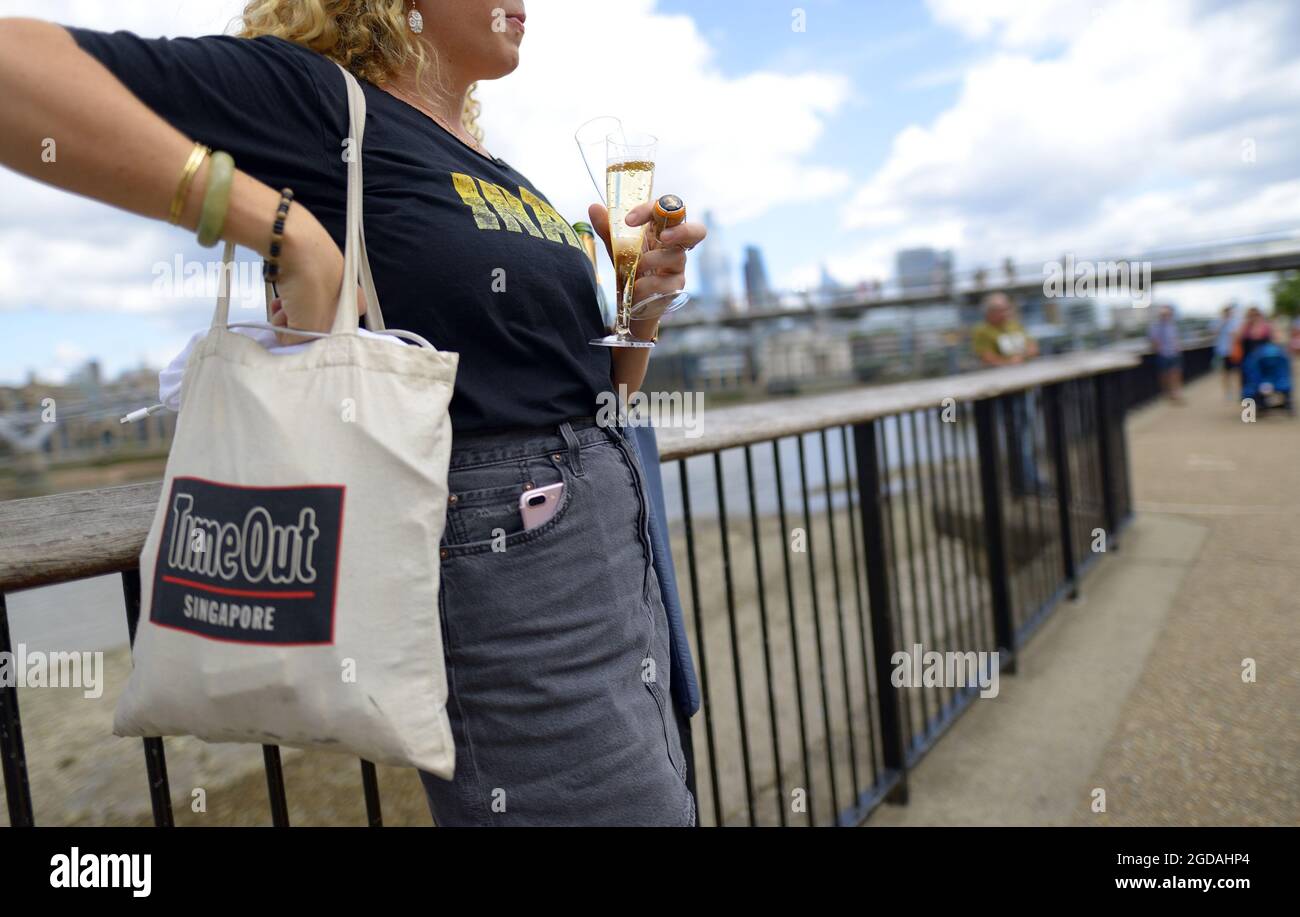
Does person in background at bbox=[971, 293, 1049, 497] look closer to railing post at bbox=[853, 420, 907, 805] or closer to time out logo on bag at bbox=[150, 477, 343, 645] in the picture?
railing post at bbox=[853, 420, 907, 805]

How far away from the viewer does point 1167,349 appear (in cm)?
1702

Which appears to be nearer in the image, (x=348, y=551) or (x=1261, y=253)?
(x=348, y=551)

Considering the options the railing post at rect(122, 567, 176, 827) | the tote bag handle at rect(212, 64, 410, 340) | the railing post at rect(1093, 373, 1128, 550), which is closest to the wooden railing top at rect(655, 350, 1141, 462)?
the tote bag handle at rect(212, 64, 410, 340)

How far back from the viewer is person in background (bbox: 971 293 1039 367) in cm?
866

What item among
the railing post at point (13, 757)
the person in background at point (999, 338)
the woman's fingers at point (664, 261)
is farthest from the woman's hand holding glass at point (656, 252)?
the person in background at point (999, 338)

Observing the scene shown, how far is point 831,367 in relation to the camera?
3381 cm

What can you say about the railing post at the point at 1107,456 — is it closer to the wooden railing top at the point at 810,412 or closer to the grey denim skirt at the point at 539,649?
the wooden railing top at the point at 810,412

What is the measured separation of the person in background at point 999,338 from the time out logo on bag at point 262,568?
8643 millimetres

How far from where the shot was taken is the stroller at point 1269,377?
12.3 m

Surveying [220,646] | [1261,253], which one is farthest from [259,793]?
[1261,253]

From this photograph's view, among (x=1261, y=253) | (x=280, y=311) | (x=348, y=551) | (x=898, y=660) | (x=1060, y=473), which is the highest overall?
(x=1261, y=253)

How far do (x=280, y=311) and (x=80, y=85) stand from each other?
0.33m

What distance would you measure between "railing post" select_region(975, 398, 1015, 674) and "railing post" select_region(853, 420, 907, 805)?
1.19 metres
